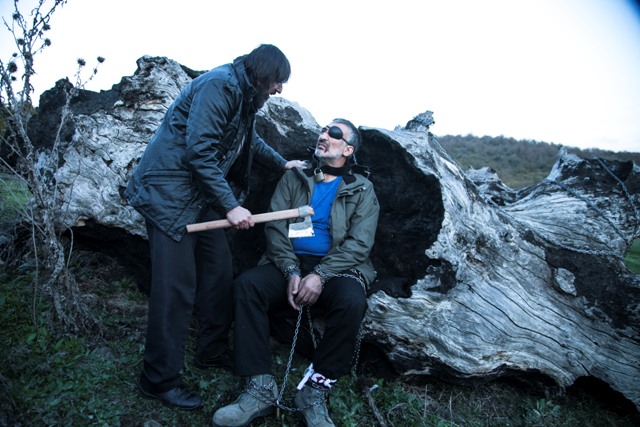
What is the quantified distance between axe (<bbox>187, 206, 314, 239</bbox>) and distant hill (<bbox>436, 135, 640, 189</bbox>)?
15.3m

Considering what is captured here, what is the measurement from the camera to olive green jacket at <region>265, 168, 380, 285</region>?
11.9ft

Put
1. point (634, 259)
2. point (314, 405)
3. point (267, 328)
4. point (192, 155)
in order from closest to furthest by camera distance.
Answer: point (192, 155), point (314, 405), point (267, 328), point (634, 259)

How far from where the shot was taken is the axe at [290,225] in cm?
308

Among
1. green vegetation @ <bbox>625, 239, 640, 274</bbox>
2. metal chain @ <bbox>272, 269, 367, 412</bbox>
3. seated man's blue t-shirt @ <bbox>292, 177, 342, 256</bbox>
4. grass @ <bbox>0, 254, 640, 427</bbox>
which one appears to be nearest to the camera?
grass @ <bbox>0, 254, 640, 427</bbox>

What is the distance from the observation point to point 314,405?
315 cm

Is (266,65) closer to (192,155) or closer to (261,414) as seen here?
(192,155)

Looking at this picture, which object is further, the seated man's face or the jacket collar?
the seated man's face

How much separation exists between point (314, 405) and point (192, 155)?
7.13ft

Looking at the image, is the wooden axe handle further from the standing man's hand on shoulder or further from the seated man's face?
the seated man's face

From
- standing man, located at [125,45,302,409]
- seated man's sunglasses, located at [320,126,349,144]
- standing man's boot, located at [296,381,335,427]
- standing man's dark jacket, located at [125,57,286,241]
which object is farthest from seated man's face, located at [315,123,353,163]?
standing man's boot, located at [296,381,335,427]

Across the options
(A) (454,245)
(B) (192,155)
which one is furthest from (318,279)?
(B) (192,155)

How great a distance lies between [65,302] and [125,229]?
96 cm

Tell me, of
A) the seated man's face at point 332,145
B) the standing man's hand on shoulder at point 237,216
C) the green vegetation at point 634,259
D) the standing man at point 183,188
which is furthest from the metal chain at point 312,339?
the green vegetation at point 634,259

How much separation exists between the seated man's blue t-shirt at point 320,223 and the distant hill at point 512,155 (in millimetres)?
14797
